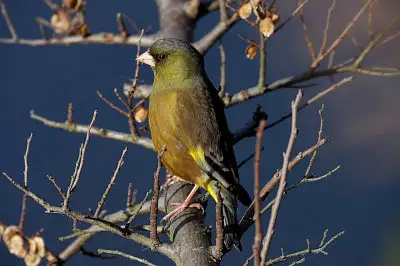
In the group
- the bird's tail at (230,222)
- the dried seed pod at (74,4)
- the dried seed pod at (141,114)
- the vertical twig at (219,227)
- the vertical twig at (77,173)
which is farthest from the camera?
the dried seed pod at (74,4)

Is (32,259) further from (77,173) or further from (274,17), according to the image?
(274,17)

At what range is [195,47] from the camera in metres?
2.51

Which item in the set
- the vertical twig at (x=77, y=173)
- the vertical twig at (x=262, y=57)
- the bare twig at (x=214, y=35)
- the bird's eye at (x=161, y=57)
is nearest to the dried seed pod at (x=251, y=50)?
the vertical twig at (x=262, y=57)

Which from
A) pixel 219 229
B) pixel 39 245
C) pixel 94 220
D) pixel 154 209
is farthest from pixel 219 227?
pixel 39 245

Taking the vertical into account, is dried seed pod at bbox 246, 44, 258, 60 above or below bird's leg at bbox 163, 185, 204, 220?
above

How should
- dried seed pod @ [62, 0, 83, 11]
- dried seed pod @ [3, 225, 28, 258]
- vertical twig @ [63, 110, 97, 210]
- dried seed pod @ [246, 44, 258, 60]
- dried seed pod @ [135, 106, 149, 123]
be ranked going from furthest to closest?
dried seed pod @ [62, 0, 83, 11] < dried seed pod @ [135, 106, 149, 123] < dried seed pod @ [246, 44, 258, 60] < dried seed pod @ [3, 225, 28, 258] < vertical twig @ [63, 110, 97, 210]

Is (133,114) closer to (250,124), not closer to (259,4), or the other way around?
(250,124)

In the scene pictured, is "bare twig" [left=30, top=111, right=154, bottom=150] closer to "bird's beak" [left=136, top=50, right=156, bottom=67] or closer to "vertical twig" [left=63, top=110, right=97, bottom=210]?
"bird's beak" [left=136, top=50, right=156, bottom=67]

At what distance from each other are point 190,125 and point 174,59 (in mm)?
291

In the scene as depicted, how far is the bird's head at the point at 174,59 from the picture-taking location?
2.27 meters

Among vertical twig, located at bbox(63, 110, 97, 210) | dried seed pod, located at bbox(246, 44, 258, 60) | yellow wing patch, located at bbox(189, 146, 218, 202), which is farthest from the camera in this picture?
dried seed pod, located at bbox(246, 44, 258, 60)

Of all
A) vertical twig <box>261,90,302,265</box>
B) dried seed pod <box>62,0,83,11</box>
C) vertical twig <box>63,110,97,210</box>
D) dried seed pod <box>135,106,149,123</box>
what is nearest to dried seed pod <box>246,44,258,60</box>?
dried seed pod <box>135,106,149,123</box>

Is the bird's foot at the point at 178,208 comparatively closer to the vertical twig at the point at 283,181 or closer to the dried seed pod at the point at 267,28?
the dried seed pod at the point at 267,28

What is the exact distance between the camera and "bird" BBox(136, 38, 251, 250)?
2062mm
